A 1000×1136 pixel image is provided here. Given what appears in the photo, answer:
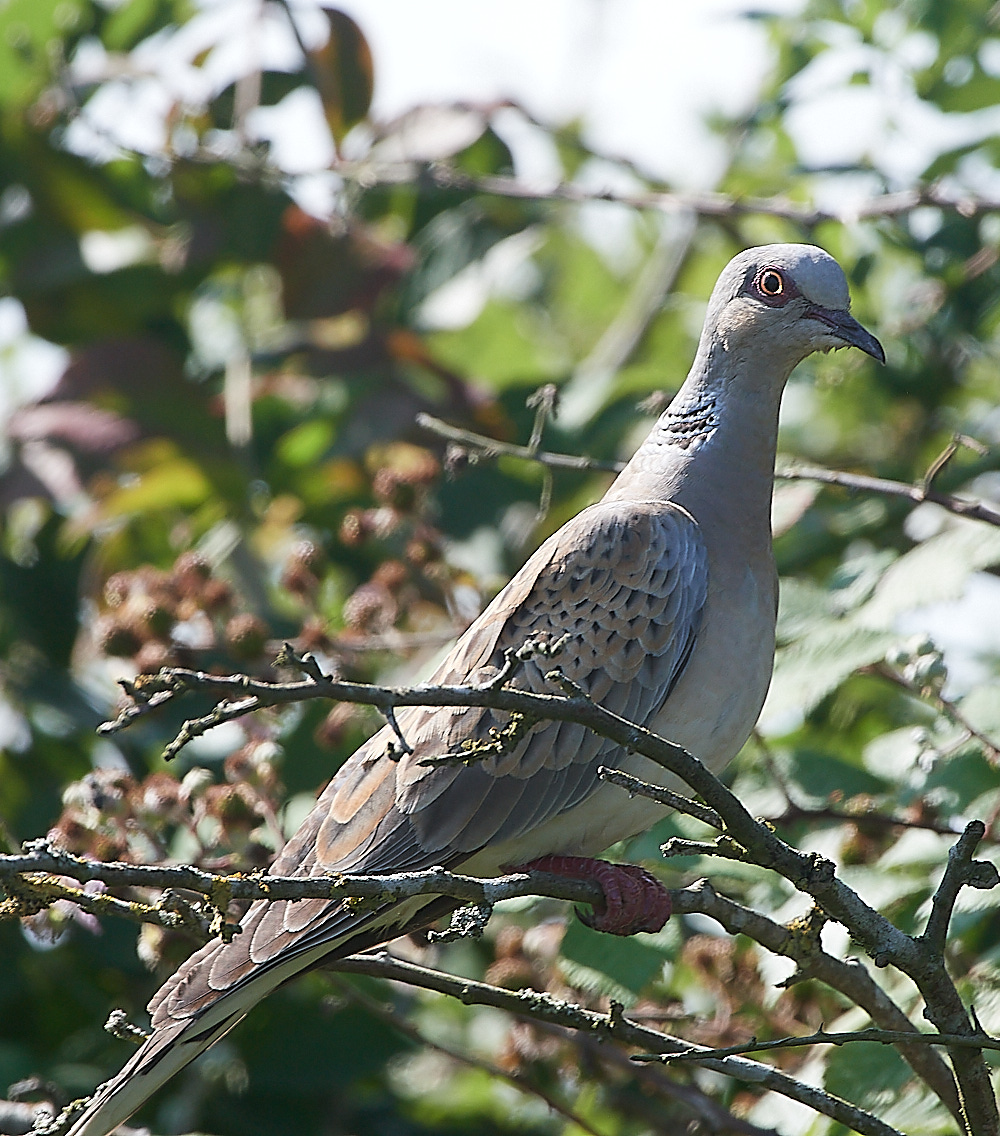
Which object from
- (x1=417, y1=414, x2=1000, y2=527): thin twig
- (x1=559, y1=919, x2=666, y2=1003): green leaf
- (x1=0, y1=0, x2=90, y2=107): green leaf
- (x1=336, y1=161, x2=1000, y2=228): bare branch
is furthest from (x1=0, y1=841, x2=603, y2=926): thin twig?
(x1=0, y1=0, x2=90, y2=107): green leaf

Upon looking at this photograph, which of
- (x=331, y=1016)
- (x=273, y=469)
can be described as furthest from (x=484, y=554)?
(x=331, y=1016)

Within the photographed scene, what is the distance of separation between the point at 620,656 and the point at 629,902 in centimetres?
52

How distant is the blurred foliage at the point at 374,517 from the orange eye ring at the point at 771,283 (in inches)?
15.3

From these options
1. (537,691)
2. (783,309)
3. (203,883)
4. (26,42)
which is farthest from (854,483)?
(26,42)

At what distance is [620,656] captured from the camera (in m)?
3.01

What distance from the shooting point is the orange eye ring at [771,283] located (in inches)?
124

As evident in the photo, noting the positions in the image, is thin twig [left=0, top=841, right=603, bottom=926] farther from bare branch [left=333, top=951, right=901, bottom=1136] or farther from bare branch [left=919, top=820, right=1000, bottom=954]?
bare branch [left=919, top=820, right=1000, bottom=954]

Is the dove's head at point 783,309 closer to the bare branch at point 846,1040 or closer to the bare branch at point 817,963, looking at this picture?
the bare branch at point 817,963

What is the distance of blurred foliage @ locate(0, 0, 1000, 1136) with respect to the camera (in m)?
3.10

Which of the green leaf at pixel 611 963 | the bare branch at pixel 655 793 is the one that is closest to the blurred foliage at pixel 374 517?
the green leaf at pixel 611 963

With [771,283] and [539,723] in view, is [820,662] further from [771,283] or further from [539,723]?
[771,283]

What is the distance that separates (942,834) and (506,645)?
2.86ft

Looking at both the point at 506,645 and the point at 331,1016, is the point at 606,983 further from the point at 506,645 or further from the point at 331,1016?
the point at 331,1016

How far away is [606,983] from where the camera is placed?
2.76 metres
